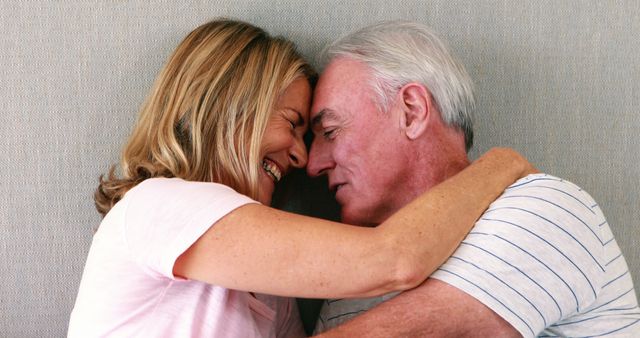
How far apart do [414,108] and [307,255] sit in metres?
0.51

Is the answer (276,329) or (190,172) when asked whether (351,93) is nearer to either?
(190,172)

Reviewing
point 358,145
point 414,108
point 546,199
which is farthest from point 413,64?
point 546,199

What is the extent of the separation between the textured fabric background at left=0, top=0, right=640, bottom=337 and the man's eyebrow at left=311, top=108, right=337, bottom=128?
21 cm

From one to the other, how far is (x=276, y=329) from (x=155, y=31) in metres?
0.72

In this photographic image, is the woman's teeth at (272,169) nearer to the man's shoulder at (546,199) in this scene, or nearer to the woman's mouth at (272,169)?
the woman's mouth at (272,169)

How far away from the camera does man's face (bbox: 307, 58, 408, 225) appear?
1.50m

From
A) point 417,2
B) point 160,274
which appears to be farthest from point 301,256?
point 417,2

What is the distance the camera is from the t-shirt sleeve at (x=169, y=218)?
3.70ft

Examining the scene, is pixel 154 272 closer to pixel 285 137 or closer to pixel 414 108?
pixel 285 137

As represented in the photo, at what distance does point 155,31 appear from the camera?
5.25 ft

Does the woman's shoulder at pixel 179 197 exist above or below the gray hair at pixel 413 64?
below

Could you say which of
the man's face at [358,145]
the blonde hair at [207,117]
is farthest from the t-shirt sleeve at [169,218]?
the man's face at [358,145]

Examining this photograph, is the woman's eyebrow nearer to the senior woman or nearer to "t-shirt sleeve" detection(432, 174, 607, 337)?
the senior woman

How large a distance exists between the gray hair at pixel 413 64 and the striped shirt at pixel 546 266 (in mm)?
260
